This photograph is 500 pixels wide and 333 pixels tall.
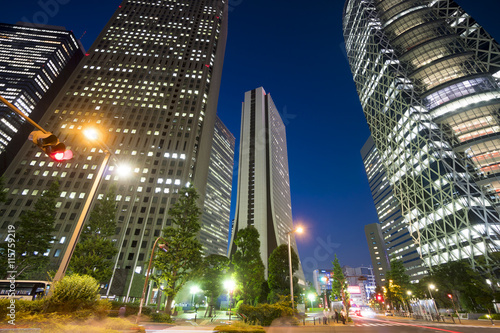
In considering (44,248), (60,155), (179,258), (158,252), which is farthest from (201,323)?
(44,248)

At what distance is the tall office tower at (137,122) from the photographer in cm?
6241

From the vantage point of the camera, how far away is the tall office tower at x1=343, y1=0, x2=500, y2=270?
4938 cm

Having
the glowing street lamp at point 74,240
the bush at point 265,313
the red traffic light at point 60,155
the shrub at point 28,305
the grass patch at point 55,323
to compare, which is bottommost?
the bush at point 265,313

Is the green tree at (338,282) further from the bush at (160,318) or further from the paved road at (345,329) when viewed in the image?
the bush at (160,318)

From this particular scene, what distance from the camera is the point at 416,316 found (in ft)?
129

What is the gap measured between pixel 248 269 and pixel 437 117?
62.9 m

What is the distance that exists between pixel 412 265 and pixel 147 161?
454 ft

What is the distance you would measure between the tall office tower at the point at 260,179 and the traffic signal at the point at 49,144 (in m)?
86.1

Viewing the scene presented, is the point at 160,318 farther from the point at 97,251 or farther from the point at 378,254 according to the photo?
the point at 378,254

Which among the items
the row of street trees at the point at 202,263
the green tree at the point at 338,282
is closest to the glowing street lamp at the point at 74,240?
the row of street trees at the point at 202,263

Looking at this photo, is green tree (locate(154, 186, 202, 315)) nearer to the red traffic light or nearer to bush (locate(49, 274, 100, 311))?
bush (locate(49, 274, 100, 311))

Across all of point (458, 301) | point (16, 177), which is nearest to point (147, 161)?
point (16, 177)

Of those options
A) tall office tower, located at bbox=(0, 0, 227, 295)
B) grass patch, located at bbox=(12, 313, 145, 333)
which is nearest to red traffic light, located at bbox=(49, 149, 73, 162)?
grass patch, located at bbox=(12, 313, 145, 333)

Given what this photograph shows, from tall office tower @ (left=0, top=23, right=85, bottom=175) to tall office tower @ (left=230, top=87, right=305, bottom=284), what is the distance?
9619cm
